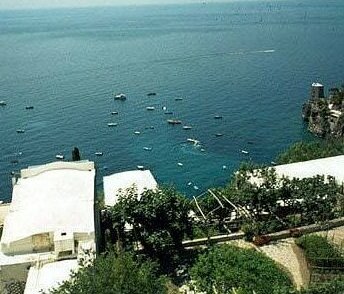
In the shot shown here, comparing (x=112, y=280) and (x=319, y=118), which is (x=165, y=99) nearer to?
(x=319, y=118)

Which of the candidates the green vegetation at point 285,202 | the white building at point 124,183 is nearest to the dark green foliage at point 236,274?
the green vegetation at point 285,202

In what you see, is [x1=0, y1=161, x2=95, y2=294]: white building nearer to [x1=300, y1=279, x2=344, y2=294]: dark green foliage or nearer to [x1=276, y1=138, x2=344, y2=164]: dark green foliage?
[x1=300, y1=279, x2=344, y2=294]: dark green foliage

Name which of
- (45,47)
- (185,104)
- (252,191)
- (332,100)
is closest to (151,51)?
(45,47)

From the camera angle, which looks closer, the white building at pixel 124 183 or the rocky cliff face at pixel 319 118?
the white building at pixel 124 183

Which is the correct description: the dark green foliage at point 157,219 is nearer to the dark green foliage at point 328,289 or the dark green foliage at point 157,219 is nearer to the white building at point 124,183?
the white building at point 124,183

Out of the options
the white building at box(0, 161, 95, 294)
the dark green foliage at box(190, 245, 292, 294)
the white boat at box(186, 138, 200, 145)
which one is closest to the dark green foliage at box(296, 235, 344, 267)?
the dark green foliage at box(190, 245, 292, 294)

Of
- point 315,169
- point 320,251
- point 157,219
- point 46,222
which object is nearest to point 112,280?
point 46,222
